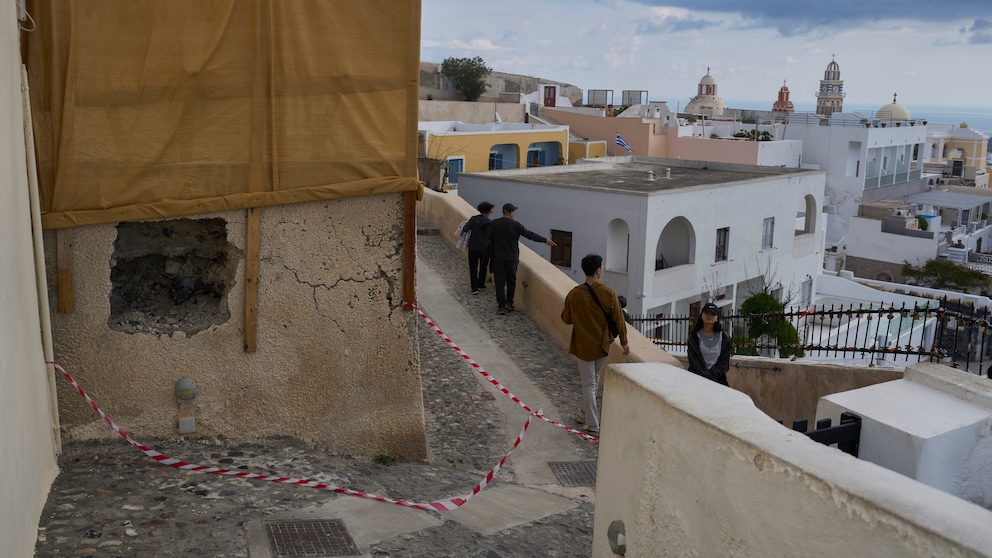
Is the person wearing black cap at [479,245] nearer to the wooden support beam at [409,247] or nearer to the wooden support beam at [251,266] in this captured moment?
the wooden support beam at [409,247]

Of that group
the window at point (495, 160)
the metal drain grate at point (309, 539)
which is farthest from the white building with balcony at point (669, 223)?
the metal drain grate at point (309, 539)

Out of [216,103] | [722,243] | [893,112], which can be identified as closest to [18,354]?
[216,103]

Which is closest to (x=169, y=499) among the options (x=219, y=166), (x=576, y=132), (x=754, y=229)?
(x=219, y=166)

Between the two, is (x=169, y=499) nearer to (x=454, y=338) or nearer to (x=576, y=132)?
(x=454, y=338)

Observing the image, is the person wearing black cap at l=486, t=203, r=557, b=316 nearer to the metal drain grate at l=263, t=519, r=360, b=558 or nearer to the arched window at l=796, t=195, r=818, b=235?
the metal drain grate at l=263, t=519, r=360, b=558

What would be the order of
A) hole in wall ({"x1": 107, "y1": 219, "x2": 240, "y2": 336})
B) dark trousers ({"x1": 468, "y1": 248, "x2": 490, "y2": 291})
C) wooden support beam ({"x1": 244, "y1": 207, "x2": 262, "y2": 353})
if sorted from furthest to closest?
dark trousers ({"x1": 468, "y1": 248, "x2": 490, "y2": 291}), wooden support beam ({"x1": 244, "y1": 207, "x2": 262, "y2": 353}), hole in wall ({"x1": 107, "y1": 219, "x2": 240, "y2": 336})

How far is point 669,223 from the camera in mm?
30828

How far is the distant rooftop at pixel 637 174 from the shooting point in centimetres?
3097

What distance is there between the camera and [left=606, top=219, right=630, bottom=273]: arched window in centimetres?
2872

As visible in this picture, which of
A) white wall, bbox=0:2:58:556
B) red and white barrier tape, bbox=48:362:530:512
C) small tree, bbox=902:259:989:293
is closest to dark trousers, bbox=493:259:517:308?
red and white barrier tape, bbox=48:362:530:512

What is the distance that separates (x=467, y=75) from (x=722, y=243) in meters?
29.7

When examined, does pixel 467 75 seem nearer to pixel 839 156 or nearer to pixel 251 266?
pixel 839 156

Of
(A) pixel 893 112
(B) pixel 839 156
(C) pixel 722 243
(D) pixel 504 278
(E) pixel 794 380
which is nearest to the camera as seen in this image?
(E) pixel 794 380

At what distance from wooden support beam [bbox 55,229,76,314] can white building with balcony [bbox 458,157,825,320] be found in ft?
74.4
